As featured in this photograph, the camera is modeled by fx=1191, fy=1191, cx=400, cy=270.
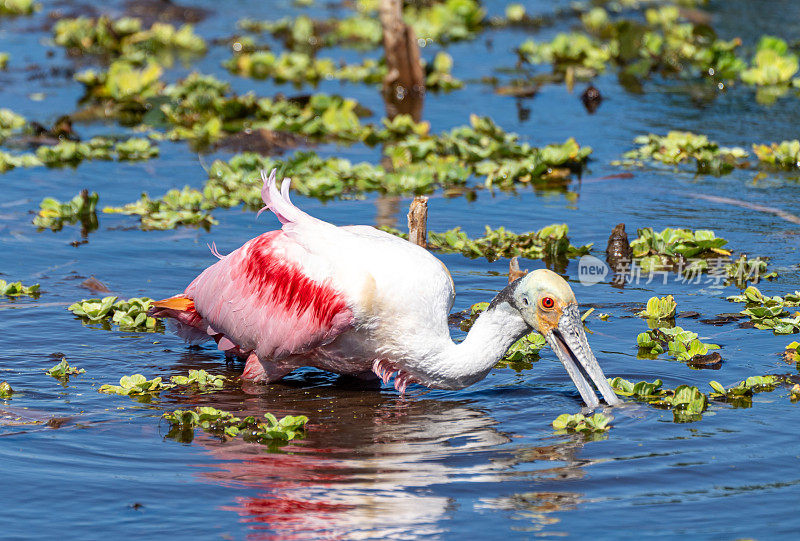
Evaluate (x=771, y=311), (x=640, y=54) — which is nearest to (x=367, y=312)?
(x=771, y=311)

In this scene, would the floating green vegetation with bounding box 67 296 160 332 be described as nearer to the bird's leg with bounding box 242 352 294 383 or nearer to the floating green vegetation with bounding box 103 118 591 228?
the bird's leg with bounding box 242 352 294 383

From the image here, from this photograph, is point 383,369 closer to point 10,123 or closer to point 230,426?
point 230,426

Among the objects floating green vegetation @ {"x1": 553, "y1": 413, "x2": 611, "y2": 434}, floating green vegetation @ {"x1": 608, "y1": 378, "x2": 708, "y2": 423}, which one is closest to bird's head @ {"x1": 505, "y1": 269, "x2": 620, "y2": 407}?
floating green vegetation @ {"x1": 608, "y1": 378, "x2": 708, "y2": 423}

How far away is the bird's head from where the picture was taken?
20.7ft

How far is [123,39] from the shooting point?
18.5 m

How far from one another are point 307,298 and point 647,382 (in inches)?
76.7

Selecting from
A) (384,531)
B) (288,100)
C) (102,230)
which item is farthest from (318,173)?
(384,531)

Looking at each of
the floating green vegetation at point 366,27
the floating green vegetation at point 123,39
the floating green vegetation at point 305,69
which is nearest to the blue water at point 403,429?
the floating green vegetation at point 305,69

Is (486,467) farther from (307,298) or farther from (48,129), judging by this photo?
(48,129)

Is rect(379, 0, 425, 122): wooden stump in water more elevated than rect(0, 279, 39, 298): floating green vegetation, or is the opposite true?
rect(379, 0, 425, 122): wooden stump in water

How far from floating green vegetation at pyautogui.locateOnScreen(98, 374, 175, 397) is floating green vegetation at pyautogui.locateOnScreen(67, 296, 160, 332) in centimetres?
112

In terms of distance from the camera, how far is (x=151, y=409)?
6434 mm

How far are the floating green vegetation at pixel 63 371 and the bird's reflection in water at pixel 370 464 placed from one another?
2.71ft

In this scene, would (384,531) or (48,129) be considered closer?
(384,531)
